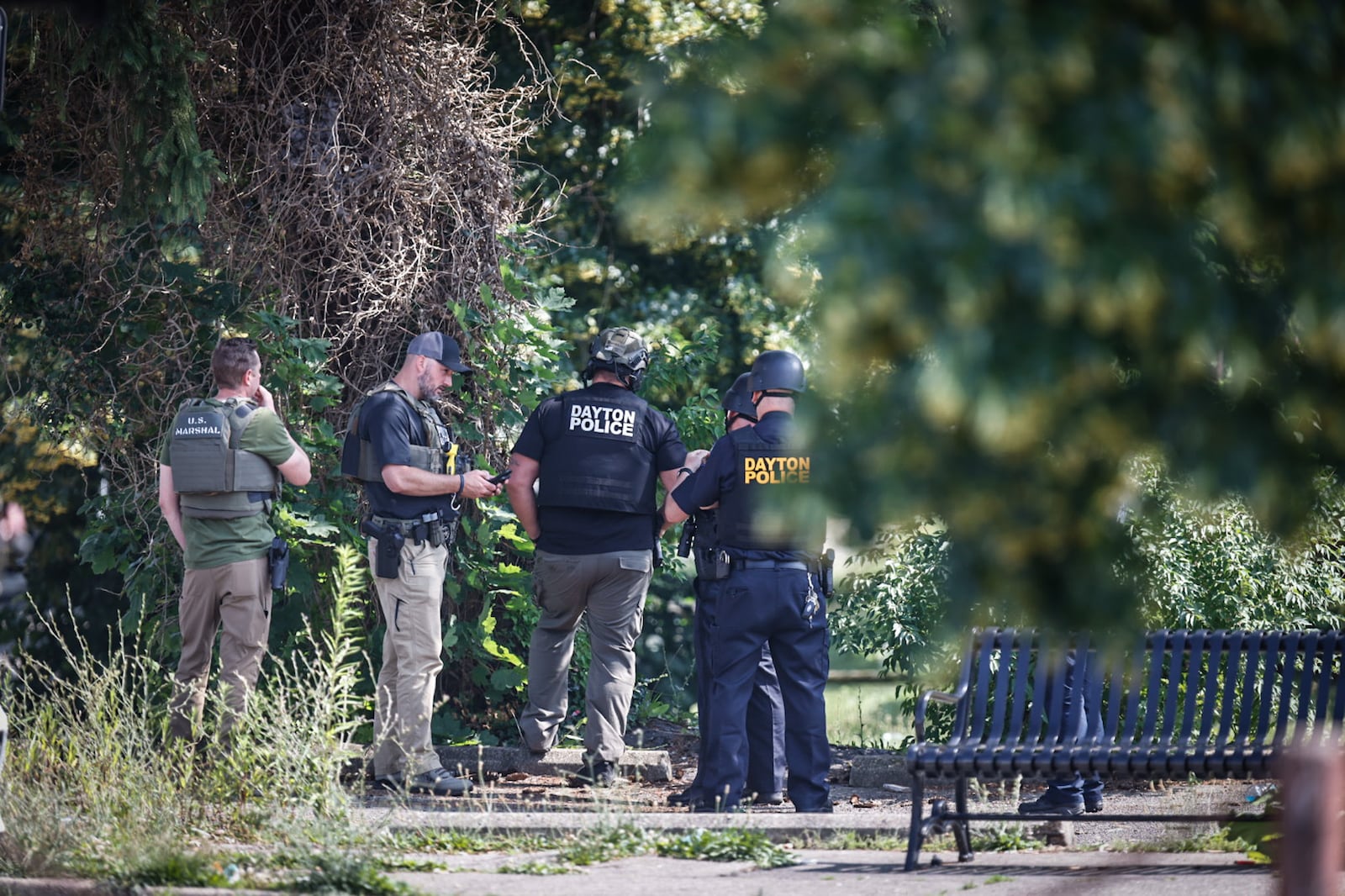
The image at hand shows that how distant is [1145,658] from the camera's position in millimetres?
6270

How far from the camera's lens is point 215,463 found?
7.08m

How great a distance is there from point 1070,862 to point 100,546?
18.1 feet

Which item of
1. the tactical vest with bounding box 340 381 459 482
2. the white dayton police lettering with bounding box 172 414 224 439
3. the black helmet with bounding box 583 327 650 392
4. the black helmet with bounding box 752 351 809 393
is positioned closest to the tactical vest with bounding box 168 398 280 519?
the white dayton police lettering with bounding box 172 414 224 439

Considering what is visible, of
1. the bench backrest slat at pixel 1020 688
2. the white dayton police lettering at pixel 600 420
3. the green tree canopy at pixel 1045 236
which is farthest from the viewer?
the white dayton police lettering at pixel 600 420

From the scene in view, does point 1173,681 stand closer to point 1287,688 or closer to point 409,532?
point 1287,688

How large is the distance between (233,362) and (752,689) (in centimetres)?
294

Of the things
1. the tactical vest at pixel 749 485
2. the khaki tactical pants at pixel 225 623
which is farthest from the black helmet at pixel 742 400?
the khaki tactical pants at pixel 225 623

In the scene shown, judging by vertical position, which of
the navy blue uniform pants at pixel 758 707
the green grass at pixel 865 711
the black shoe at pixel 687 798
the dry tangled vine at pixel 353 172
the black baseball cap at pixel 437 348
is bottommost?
the green grass at pixel 865 711

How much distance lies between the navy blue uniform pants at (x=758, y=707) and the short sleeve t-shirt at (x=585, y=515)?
1.65 ft

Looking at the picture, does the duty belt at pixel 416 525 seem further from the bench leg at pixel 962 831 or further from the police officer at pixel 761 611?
the bench leg at pixel 962 831

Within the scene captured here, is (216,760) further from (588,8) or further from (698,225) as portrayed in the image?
(588,8)

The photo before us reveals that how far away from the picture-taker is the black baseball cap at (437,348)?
24.2ft

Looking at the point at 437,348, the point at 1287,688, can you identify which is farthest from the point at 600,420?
the point at 1287,688

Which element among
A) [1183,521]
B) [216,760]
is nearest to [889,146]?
[216,760]
